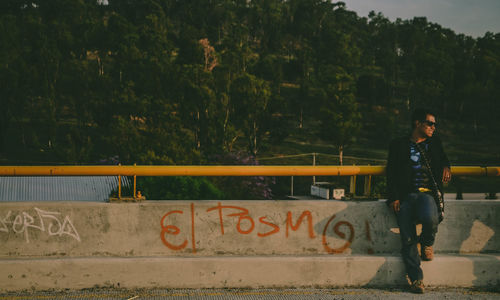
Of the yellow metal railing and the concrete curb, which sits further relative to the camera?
the yellow metal railing

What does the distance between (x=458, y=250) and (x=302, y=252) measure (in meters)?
1.91

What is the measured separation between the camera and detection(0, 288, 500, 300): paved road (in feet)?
17.1

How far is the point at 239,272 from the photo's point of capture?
18.1ft

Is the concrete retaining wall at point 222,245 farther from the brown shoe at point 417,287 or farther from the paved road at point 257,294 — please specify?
the brown shoe at point 417,287

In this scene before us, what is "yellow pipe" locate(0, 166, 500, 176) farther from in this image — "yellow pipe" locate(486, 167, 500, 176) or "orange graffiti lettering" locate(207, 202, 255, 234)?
"yellow pipe" locate(486, 167, 500, 176)

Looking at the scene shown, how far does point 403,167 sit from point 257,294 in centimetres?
217

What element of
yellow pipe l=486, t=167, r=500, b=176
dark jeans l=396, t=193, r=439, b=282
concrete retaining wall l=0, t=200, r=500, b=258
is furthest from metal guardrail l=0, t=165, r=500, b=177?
yellow pipe l=486, t=167, r=500, b=176

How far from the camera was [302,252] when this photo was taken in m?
5.81

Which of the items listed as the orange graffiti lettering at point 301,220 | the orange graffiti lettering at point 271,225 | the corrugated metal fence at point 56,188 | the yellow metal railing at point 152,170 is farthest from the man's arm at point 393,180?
the corrugated metal fence at point 56,188

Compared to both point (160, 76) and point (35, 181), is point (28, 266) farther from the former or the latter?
point (160, 76)

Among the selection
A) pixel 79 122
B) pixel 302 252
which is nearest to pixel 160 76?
pixel 79 122

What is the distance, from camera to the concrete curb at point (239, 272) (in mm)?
5301

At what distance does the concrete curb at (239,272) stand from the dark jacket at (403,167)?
78 centimetres

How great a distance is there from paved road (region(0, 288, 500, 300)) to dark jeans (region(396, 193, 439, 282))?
1.05ft
